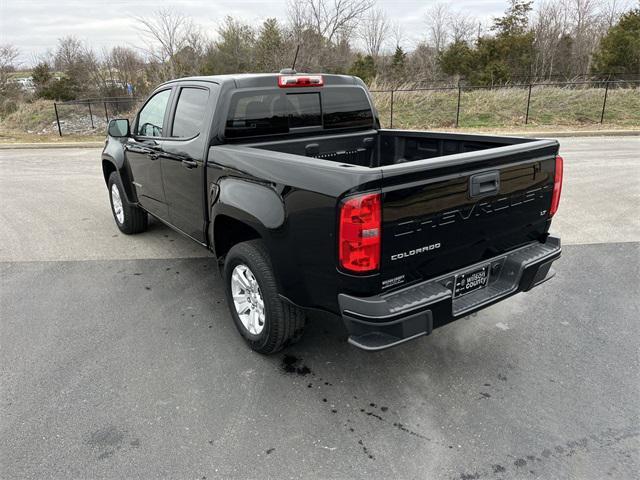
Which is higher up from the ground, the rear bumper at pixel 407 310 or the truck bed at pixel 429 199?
the truck bed at pixel 429 199

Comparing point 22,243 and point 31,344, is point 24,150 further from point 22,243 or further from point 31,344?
point 31,344

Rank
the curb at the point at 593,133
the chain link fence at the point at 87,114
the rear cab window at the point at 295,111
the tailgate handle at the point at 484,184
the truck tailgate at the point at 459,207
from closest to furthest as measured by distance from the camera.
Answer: the truck tailgate at the point at 459,207 → the tailgate handle at the point at 484,184 → the rear cab window at the point at 295,111 → the curb at the point at 593,133 → the chain link fence at the point at 87,114

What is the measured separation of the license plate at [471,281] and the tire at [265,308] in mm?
1007

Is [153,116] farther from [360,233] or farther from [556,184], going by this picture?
[556,184]

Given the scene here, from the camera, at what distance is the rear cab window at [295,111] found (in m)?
3.81

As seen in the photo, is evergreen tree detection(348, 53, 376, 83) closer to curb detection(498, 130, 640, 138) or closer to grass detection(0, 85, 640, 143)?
grass detection(0, 85, 640, 143)

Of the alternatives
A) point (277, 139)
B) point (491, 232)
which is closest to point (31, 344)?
point (277, 139)

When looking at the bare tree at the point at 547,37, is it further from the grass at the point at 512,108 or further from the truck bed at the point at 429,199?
the truck bed at the point at 429,199

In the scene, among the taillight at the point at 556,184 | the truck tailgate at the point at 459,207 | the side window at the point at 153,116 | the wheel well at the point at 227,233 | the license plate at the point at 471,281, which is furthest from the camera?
the side window at the point at 153,116

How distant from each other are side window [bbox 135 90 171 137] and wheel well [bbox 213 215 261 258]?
1.49 m

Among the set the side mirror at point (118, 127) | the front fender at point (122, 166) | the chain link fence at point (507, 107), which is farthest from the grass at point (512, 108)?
the side mirror at point (118, 127)

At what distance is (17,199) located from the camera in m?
8.48

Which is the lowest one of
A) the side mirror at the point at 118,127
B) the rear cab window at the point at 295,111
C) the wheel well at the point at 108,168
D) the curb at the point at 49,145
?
the curb at the point at 49,145

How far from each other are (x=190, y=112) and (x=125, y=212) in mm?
2430
